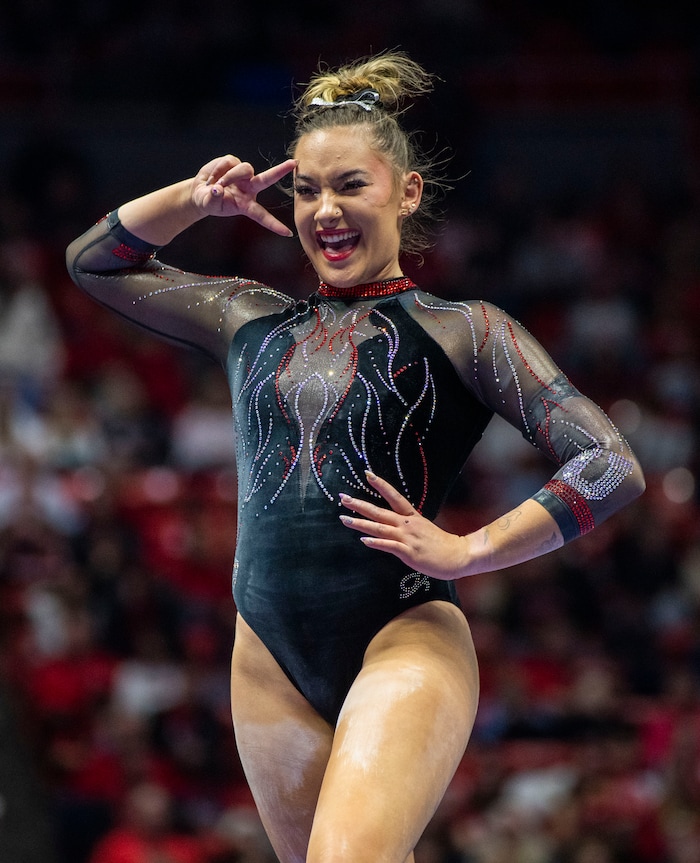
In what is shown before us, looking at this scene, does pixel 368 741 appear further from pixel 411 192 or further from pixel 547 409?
pixel 411 192

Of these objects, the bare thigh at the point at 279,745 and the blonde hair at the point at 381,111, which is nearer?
the bare thigh at the point at 279,745

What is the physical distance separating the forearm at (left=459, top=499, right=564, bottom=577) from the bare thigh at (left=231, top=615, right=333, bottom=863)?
536mm

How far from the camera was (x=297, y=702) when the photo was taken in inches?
108

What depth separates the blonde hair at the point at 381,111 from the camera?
2.93 metres

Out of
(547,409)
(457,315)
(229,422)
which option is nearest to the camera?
(547,409)

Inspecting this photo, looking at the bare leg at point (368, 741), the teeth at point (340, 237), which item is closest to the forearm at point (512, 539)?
the bare leg at point (368, 741)

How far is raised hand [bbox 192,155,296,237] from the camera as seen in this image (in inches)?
114

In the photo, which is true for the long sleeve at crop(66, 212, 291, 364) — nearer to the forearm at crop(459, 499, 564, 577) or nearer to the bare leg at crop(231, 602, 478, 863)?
the bare leg at crop(231, 602, 478, 863)

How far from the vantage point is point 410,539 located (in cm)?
241

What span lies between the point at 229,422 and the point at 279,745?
4858 millimetres

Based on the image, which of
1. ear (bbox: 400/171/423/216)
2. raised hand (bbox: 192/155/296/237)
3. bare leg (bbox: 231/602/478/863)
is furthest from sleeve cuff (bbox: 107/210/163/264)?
bare leg (bbox: 231/602/478/863)

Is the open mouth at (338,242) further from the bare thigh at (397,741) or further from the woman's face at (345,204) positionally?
the bare thigh at (397,741)

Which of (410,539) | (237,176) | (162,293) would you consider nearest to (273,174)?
(237,176)

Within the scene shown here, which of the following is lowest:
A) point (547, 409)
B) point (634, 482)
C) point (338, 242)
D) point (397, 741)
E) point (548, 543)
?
point (397, 741)
